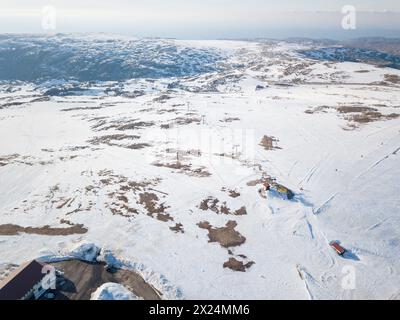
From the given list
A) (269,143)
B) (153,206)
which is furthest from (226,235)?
(269,143)

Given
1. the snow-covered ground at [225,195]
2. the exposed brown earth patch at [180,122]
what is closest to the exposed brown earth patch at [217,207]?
the snow-covered ground at [225,195]

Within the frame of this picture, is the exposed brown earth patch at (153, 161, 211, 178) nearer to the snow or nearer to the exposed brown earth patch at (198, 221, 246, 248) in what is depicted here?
the exposed brown earth patch at (198, 221, 246, 248)

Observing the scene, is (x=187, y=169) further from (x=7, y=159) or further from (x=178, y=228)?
(x=7, y=159)

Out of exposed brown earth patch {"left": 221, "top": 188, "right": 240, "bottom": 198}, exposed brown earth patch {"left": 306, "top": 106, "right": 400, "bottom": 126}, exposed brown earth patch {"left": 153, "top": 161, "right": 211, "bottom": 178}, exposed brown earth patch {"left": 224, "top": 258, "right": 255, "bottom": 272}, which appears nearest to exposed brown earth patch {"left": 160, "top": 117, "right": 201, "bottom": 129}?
exposed brown earth patch {"left": 153, "top": 161, "right": 211, "bottom": 178}

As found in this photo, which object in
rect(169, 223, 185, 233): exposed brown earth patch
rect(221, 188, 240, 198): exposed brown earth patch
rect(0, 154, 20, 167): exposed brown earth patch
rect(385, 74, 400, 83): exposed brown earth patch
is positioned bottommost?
rect(169, 223, 185, 233): exposed brown earth patch

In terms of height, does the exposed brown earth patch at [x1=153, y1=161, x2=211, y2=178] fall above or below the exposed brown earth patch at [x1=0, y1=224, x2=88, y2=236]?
above

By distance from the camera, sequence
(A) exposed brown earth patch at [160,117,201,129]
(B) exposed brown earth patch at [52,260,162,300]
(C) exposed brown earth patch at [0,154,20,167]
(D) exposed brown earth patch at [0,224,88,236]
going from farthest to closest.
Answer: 1. (A) exposed brown earth patch at [160,117,201,129]
2. (C) exposed brown earth patch at [0,154,20,167]
3. (D) exposed brown earth patch at [0,224,88,236]
4. (B) exposed brown earth patch at [52,260,162,300]
